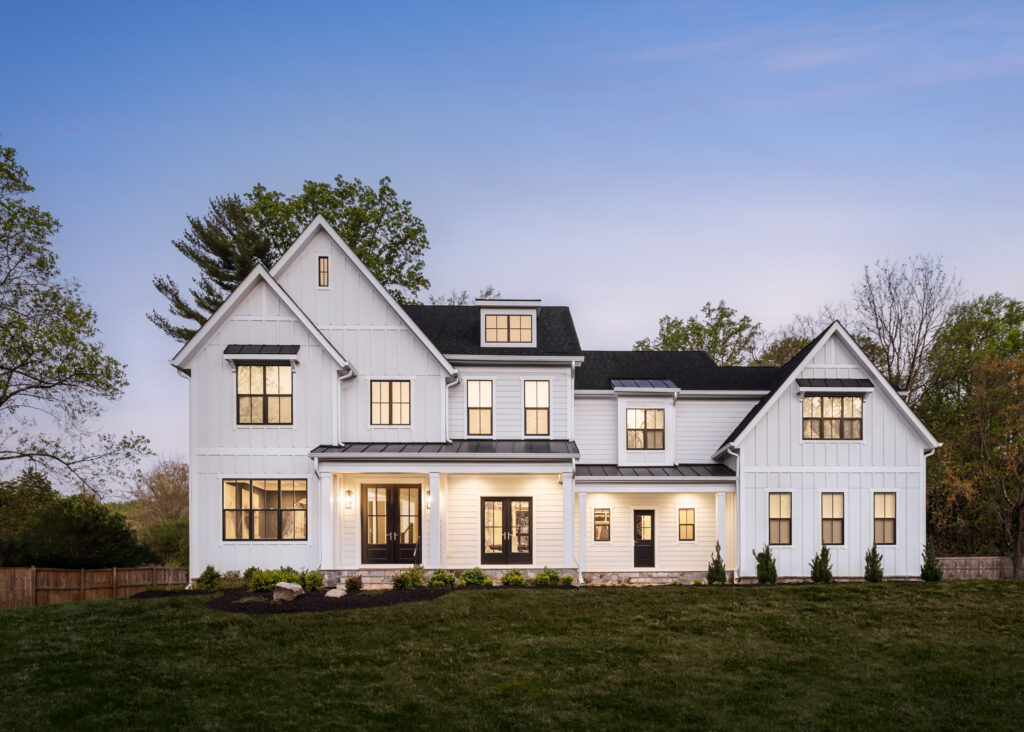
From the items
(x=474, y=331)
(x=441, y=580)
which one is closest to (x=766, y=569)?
(x=441, y=580)

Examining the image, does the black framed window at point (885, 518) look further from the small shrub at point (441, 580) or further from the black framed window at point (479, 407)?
the small shrub at point (441, 580)

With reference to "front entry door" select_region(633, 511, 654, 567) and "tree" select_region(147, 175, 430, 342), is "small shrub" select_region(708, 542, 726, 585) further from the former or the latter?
"tree" select_region(147, 175, 430, 342)

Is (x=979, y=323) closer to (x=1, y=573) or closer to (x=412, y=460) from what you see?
(x=412, y=460)

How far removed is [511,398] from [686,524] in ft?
23.5

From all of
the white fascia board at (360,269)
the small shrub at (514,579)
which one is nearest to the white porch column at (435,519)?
the small shrub at (514,579)

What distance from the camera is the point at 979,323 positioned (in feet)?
94.4

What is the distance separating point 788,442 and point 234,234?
29230mm

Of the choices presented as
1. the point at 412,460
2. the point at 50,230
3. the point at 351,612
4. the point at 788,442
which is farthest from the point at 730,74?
the point at 50,230

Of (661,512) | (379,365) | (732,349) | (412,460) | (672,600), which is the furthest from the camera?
(732,349)

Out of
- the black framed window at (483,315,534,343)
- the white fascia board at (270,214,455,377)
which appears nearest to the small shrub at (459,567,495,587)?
the white fascia board at (270,214,455,377)

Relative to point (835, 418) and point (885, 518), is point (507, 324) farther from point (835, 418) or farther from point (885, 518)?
point (885, 518)

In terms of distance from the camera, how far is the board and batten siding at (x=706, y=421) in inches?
814

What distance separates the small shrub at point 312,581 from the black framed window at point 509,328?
8.78 m

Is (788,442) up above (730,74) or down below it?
below
